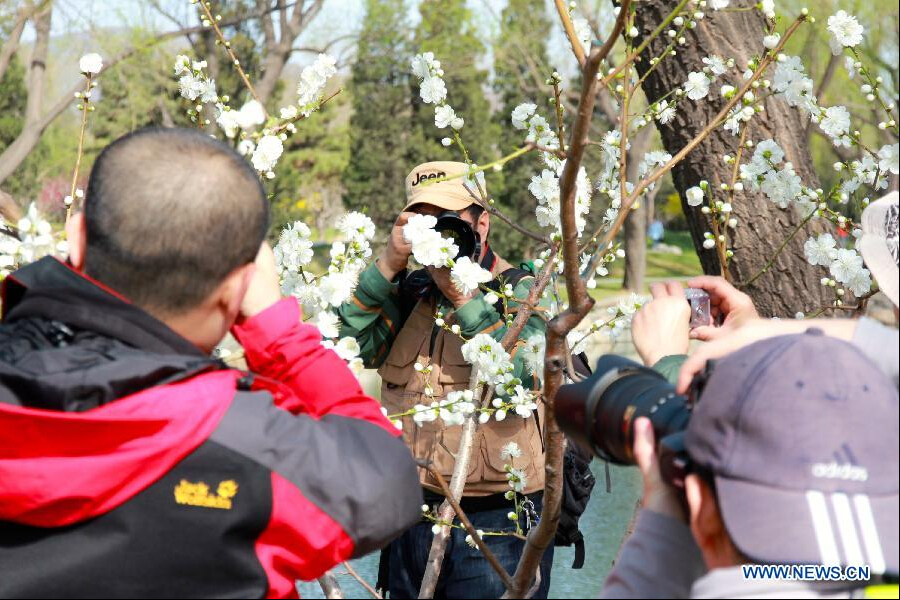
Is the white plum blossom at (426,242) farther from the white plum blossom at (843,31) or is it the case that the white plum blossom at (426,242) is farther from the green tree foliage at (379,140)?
the green tree foliage at (379,140)

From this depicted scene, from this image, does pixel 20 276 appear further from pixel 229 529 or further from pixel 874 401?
pixel 874 401

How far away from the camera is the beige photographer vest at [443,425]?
3037 millimetres

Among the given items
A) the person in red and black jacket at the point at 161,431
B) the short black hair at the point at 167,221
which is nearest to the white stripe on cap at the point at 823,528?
the person in red and black jacket at the point at 161,431

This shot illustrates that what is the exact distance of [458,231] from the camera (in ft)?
9.52

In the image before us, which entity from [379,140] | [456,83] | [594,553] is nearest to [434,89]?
[594,553]

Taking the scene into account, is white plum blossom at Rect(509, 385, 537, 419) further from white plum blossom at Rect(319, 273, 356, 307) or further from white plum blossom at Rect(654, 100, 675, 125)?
white plum blossom at Rect(654, 100, 675, 125)

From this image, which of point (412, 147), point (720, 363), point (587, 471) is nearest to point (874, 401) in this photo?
point (720, 363)

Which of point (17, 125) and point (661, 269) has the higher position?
point (17, 125)

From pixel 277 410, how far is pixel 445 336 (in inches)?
70.6

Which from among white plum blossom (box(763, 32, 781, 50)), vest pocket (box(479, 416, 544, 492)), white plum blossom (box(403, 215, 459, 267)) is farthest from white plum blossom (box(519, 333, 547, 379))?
white plum blossom (box(763, 32, 781, 50))

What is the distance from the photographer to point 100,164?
140 cm

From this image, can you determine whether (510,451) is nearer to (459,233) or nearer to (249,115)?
(459,233)
